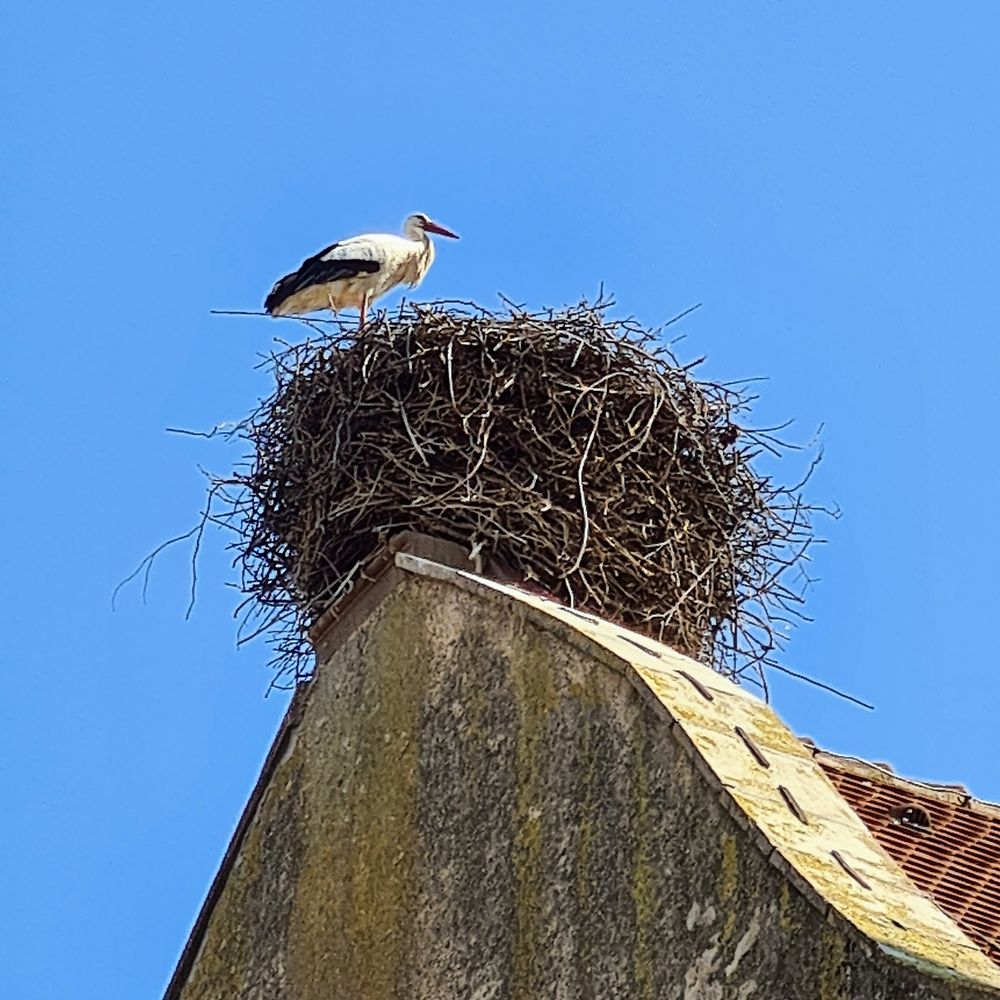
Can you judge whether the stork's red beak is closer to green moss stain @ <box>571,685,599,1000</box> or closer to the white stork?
the white stork

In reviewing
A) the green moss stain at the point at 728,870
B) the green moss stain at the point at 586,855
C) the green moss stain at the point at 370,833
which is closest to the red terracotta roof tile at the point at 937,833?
the green moss stain at the point at 728,870

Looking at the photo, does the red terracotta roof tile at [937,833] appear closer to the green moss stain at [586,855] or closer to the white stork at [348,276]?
the green moss stain at [586,855]

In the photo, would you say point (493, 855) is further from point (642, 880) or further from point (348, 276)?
point (348, 276)

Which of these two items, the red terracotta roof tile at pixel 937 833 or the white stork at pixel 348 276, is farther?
the white stork at pixel 348 276

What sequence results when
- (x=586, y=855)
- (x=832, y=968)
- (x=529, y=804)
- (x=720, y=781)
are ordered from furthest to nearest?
1. (x=529, y=804)
2. (x=586, y=855)
3. (x=720, y=781)
4. (x=832, y=968)

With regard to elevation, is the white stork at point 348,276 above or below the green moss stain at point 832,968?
above

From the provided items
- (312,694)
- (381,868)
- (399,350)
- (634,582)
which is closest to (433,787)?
(381,868)

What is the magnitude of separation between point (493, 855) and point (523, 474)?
1.98 m

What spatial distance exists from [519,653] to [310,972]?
1.06m

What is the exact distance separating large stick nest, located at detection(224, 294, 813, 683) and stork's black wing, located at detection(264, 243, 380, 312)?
352 cm

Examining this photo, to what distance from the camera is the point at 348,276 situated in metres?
13.3

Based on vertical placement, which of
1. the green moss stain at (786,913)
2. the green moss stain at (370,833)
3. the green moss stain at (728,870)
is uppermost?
the green moss stain at (370,833)

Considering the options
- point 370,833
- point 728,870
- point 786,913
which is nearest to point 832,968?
point 786,913

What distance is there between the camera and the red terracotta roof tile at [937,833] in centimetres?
686
